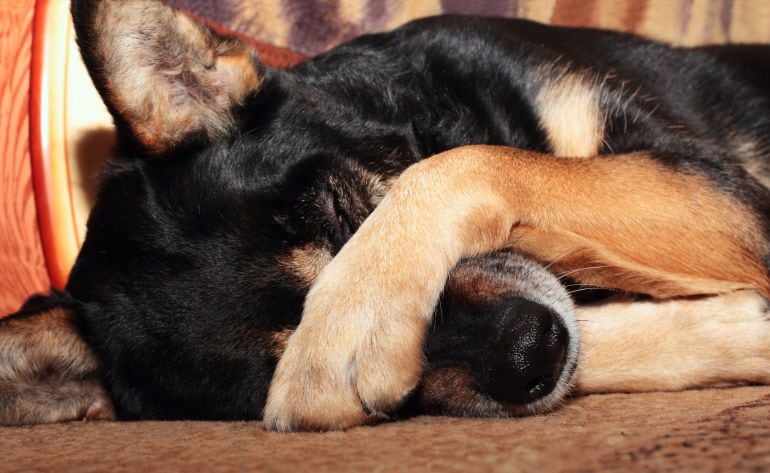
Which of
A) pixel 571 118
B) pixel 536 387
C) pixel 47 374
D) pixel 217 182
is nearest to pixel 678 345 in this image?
pixel 536 387

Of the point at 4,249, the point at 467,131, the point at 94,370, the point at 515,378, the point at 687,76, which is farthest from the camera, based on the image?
the point at 4,249

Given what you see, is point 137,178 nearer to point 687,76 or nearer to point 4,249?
point 4,249

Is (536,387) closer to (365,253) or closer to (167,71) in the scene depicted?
(365,253)

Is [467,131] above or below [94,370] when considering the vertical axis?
above

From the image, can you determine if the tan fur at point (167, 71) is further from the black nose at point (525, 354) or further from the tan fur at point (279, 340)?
the black nose at point (525, 354)

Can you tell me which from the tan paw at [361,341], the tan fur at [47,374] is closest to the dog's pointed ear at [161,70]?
the tan fur at [47,374]

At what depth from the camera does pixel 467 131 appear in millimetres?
2232

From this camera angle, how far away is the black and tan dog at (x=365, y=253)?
4.90ft

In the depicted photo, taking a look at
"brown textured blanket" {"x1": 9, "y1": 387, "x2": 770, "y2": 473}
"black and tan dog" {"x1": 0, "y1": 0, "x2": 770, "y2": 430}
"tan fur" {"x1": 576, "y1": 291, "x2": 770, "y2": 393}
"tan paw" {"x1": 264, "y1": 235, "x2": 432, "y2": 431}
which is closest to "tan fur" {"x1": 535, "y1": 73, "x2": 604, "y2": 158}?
"black and tan dog" {"x1": 0, "y1": 0, "x2": 770, "y2": 430}

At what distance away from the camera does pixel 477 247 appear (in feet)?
5.36

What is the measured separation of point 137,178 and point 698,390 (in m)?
1.46

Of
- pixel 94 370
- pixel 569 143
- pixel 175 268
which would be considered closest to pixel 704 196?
pixel 569 143

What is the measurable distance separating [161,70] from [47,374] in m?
0.87

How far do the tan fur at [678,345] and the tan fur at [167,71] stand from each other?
1.10 meters
